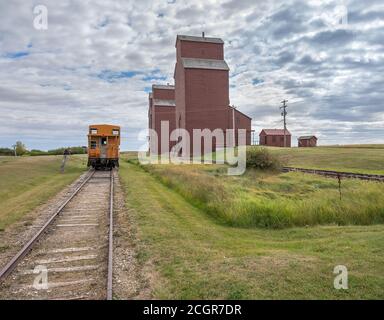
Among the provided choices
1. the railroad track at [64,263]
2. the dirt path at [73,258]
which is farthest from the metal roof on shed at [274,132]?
the railroad track at [64,263]

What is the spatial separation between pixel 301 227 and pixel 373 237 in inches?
105

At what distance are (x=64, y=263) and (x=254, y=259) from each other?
3746 millimetres

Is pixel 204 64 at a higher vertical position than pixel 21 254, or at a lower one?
higher

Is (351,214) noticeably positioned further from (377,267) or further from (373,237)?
(377,267)

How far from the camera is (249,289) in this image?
18.1 feet

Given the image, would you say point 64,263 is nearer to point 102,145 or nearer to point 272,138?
point 102,145

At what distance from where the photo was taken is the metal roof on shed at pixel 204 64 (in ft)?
169

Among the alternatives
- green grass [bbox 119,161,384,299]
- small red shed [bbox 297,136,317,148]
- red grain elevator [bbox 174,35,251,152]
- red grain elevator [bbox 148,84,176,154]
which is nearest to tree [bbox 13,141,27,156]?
red grain elevator [bbox 148,84,176,154]

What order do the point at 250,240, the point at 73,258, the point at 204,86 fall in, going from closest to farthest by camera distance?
the point at 73,258
the point at 250,240
the point at 204,86

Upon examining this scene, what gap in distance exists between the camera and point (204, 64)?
52.3m

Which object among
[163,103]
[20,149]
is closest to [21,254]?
[163,103]

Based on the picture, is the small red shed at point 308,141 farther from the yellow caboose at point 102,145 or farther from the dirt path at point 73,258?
the dirt path at point 73,258

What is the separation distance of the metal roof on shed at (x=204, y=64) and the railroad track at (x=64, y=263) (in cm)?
4298

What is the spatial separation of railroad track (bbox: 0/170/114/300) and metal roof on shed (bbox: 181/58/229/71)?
42985 millimetres
